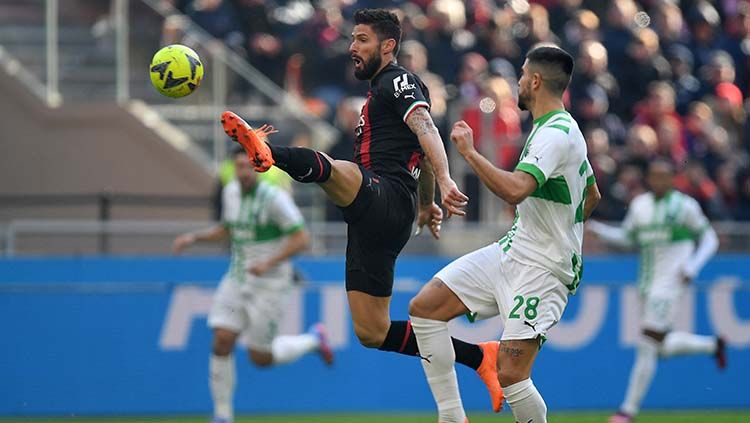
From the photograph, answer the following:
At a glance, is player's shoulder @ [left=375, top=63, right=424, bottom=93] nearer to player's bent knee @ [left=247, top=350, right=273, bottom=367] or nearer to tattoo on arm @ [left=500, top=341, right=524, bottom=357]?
tattoo on arm @ [left=500, top=341, right=524, bottom=357]

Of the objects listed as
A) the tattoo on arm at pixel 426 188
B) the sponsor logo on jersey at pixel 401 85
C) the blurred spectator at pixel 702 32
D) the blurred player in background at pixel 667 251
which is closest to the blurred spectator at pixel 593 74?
the blurred spectator at pixel 702 32

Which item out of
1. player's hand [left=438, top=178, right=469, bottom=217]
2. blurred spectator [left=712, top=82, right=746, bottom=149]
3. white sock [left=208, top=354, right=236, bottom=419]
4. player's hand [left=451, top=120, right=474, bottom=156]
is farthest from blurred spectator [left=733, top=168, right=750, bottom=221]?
player's hand [left=451, top=120, right=474, bottom=156]

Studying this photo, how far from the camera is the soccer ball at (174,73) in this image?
850 centimetres

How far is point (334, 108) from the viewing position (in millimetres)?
17281

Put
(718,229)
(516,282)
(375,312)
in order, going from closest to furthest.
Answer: (516,282)
(375,312)
(718,229)

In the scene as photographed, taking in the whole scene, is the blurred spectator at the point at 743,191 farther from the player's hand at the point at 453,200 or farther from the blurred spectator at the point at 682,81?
the player's hand at the point at 453,200

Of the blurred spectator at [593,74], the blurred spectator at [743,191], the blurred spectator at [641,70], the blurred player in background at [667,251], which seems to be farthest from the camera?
the blurred spectator at [641,70]

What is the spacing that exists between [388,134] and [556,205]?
4.28ft

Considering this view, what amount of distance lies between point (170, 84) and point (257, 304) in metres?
4.01

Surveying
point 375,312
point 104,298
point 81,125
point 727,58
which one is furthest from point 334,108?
point 375,312

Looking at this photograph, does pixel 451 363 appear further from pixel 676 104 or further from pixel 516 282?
pixel 676 104

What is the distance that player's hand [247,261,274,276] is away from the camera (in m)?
12.0

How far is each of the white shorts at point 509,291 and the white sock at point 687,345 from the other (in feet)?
18.4

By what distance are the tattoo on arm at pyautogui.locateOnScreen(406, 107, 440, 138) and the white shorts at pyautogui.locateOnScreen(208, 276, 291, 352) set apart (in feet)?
13.6
